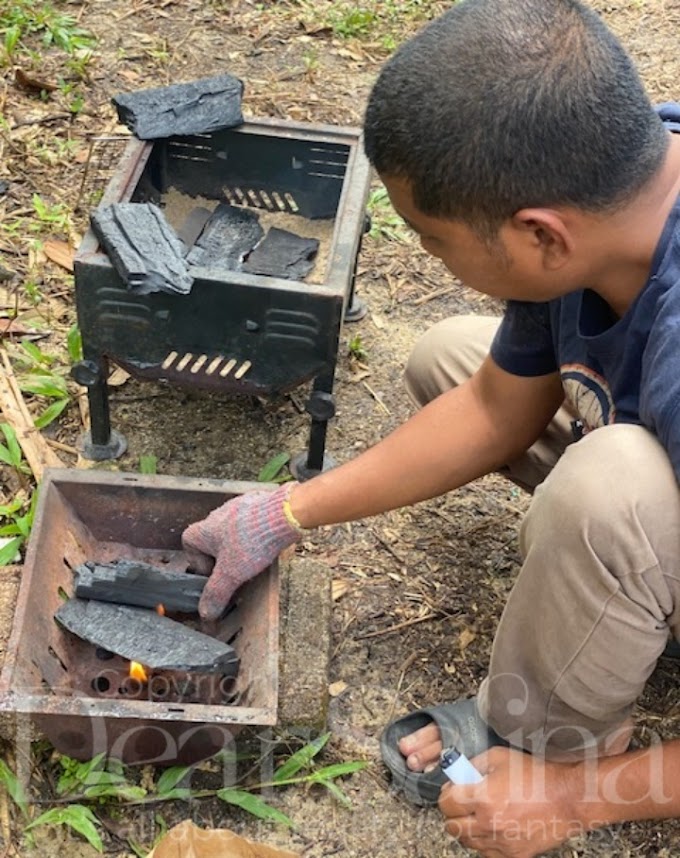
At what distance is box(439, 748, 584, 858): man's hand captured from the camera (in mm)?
1984

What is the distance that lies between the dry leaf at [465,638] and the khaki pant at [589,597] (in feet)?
1.20

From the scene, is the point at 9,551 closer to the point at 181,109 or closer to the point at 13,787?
the point at 13,787

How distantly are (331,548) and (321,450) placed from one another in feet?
0.92

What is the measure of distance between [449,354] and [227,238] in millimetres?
834

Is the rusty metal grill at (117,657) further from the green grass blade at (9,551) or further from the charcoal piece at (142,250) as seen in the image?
the charcoal piece at (142,250)

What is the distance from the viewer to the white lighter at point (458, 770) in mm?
2061

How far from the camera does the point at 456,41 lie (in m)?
1.54

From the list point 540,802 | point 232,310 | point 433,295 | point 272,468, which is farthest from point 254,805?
point 433,295

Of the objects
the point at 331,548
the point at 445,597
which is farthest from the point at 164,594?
the point at 445,597

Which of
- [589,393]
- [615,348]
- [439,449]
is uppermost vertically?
[615,348]

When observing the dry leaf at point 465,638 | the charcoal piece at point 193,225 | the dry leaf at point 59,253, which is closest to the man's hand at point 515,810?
the dry leaf at point 465,638

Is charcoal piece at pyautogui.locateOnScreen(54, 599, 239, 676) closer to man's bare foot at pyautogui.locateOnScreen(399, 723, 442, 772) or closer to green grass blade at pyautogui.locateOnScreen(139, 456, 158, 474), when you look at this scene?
man's bare foot at pyautogui.locateOnScreen(399, 723, 442, 772)

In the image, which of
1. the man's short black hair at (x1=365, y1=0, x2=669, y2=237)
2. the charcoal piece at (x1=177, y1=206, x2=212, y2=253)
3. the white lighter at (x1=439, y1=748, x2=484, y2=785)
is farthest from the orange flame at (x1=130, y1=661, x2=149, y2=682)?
the charcoal piece at (x1=177, y1=206, x2=212, y2=253)

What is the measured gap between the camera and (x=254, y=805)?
212 cm
